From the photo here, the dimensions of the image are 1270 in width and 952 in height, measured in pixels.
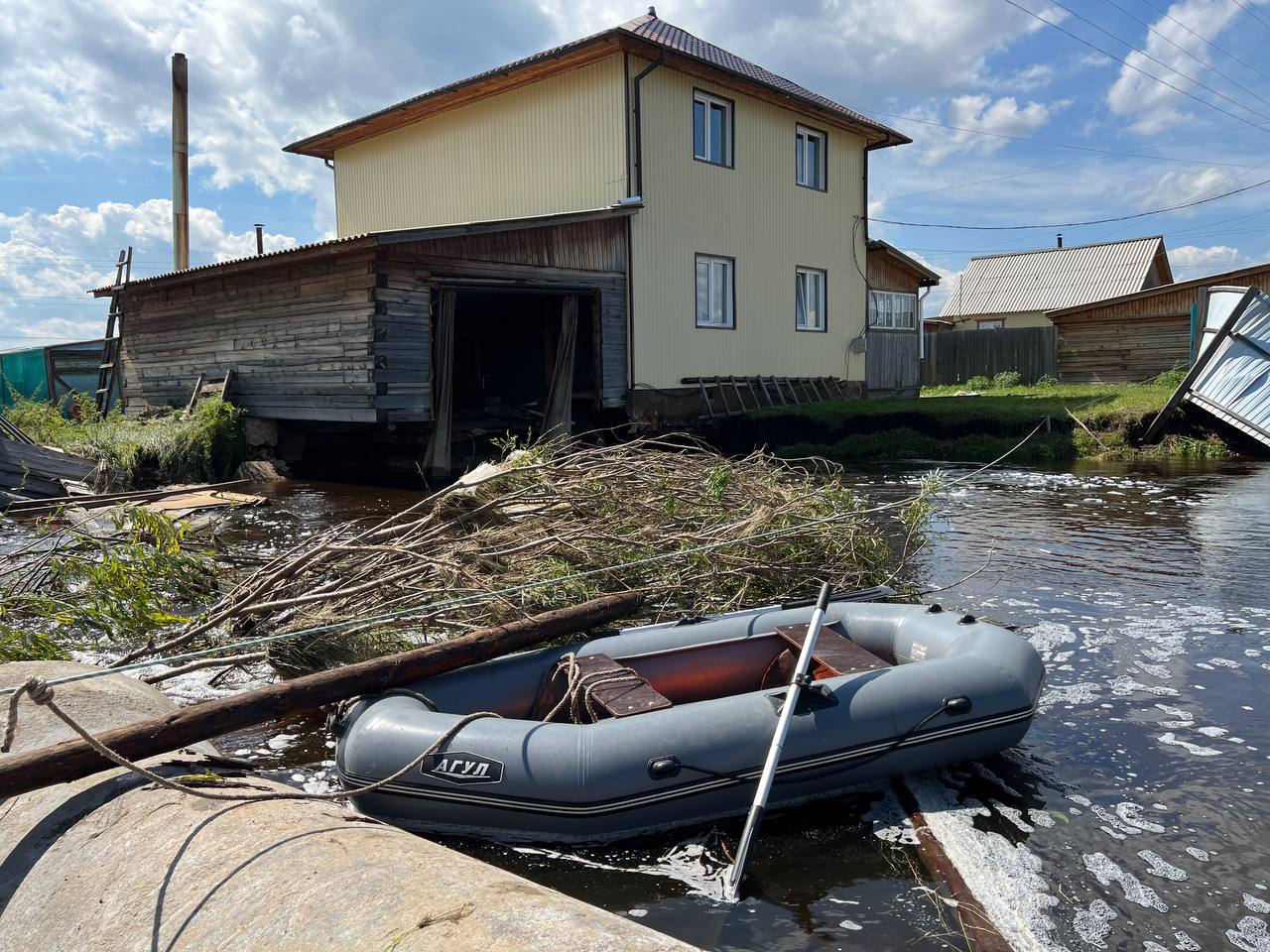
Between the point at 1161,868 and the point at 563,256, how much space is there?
11.9 metres

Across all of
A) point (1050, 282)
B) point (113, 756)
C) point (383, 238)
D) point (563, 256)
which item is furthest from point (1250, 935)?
point (1050, 282)

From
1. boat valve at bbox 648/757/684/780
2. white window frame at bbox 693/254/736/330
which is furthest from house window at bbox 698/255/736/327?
boat valve at bbox 648/757/684/780

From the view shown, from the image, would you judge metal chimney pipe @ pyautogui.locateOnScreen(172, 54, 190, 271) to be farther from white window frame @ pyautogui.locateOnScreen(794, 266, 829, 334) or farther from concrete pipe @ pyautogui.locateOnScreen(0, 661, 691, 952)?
concrete pipe @ pyautogui.locateOnScreen(0, 661, 691, 952)

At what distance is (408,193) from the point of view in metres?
18.2

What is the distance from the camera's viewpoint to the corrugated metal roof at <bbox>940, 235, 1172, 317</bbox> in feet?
117

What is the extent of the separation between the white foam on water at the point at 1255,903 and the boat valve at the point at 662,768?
2026 mm

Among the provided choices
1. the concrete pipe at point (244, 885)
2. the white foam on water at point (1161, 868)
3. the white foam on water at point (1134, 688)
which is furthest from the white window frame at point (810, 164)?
the concrete pipe at point (244, 885)

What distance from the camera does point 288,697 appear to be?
3.73 metres

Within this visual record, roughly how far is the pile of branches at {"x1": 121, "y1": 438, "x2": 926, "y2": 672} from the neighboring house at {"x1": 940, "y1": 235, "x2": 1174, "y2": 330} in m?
32.2

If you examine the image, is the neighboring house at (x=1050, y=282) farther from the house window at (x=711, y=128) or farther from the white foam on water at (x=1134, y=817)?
the white foam on water at (x=1134, y=817)

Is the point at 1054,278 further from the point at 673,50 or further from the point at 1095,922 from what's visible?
the point at 1095,922

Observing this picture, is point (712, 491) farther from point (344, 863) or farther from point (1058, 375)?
point (1058, 375)

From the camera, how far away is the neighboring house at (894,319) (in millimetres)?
20562

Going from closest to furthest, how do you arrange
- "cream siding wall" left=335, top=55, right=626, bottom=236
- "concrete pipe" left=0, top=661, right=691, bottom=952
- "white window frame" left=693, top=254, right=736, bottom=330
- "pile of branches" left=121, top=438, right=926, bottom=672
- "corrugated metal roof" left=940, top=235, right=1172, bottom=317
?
"concrete pipe" left=0, top=661, right=691, bottom=952 < "pile of branches" left=121, top=438, right=926, bottom=672 < "cream siding wall" left=335, top=55, right=626, bottom=236 < "white window frame" left=693, top=254, right=736, bottom=330 < "corrugated metal roof" left=940, top=235, right=1172, bottom=317
